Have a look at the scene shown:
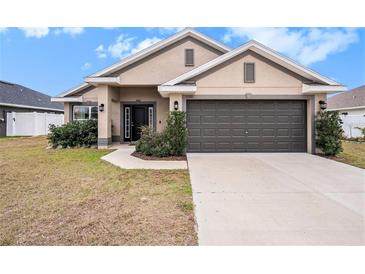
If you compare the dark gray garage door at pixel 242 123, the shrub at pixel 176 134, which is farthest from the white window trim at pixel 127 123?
the shrub at pixel 176 134

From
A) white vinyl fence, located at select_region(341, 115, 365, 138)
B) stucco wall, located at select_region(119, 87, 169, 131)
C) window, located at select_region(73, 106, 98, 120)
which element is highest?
stucco wall, located at select_region(119, 87, 169, 131)

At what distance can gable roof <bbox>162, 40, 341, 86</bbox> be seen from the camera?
38.4 ft

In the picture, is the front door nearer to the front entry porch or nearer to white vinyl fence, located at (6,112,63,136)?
the front entry porch

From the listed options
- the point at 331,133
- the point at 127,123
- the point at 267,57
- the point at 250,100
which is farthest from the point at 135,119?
the point at 331,133

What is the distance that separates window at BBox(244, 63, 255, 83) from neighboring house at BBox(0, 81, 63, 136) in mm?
21292

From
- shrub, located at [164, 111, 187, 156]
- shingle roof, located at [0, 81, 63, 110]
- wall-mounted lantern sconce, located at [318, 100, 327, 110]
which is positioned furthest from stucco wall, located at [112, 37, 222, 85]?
shingle roof, located at [0, 81, 63, 110]

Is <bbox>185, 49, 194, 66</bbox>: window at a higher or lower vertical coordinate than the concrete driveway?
higher

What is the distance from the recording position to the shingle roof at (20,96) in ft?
78.9

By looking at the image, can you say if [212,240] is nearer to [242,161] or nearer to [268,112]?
[242,161]

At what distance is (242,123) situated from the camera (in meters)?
12.4

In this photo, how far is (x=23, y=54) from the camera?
56.3 ft

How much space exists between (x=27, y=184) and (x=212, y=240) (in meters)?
5.67
